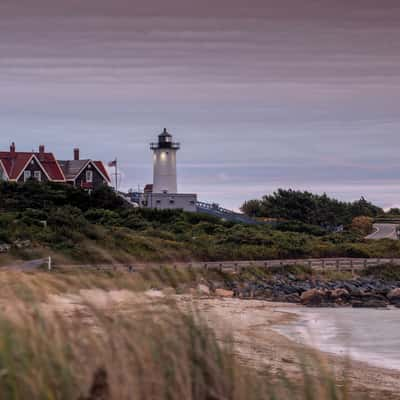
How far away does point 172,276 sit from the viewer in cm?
668

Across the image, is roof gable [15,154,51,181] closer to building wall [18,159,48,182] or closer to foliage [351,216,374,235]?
building wall [18,159,48,182]

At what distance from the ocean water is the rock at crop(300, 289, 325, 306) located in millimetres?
945

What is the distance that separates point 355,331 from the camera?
2472 cm

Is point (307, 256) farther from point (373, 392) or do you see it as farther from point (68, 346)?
point (68, 346)

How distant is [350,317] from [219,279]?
6349mm

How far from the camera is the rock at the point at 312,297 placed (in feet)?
104

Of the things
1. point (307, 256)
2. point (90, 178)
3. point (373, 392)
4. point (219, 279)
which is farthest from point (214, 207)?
point (373, 392)

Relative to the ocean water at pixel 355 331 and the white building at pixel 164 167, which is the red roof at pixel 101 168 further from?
the ocean water at pixel 355 331

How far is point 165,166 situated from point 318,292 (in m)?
38.9

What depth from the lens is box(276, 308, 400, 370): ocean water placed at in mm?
19792

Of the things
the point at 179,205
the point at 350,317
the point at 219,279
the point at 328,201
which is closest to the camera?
the point at 350,317

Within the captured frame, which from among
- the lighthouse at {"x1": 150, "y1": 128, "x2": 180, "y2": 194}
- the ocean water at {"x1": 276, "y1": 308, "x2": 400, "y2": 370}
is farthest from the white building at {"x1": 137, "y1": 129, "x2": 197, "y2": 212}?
the ocean water at {"x1": 276, "y1": 308, "x2": 400, "y2": 370}

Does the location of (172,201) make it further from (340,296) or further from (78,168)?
(340,296)

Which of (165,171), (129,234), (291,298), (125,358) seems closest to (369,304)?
(291,298)
